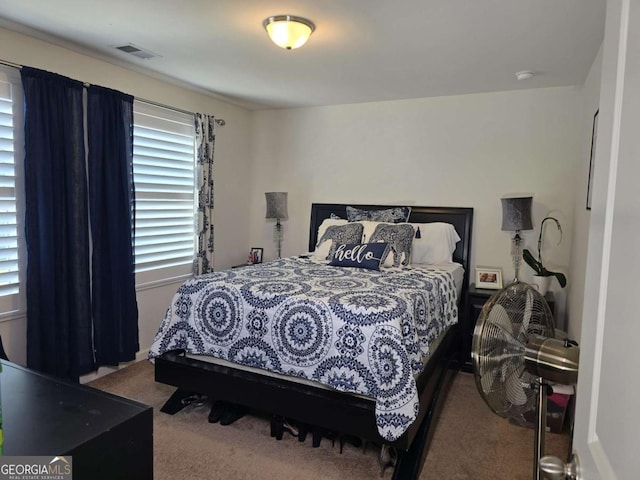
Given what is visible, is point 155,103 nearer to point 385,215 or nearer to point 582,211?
point 385,215

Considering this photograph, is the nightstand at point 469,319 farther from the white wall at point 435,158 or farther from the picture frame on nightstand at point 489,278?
the white wall at point 435,158

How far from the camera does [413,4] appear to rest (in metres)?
2.15

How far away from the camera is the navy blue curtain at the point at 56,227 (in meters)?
2.67

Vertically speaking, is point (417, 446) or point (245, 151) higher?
point (245, 151)

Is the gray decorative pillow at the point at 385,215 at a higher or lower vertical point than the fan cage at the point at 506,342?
higher

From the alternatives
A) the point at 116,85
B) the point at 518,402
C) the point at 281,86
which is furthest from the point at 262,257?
the point at 518,402

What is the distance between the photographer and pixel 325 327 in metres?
2.24

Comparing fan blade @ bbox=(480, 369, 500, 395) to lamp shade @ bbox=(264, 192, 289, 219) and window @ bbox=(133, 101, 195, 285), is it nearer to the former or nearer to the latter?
window @ bbox=(133, 101, 195, 285)

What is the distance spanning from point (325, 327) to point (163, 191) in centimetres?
222

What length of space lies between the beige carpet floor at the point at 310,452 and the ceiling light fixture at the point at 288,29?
2271 millimetres

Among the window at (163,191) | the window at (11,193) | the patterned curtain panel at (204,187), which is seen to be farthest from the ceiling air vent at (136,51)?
the patterned curtain panel at (204,187)

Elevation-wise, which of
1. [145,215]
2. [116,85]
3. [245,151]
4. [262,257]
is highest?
[116,85]

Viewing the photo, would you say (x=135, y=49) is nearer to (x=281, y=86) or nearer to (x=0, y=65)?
(x=0, y=65)

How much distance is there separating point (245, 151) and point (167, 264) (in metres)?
1.64
